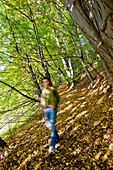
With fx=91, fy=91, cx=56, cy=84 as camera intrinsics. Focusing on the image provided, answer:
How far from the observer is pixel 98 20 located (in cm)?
139

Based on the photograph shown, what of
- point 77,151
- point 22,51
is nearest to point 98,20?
point 77,151

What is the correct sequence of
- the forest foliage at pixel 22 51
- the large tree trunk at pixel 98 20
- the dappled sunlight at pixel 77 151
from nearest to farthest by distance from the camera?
the large tree trunk at pixel 98 20
the dappled sunlight at pixel 77 151
the forest foliage at pixel 22 51

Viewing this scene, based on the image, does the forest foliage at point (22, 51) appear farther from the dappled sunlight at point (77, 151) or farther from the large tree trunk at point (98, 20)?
the dappled sunlight at point (77, 151)

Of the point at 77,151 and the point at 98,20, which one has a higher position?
the point at 98,20

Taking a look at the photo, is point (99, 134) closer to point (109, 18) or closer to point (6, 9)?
point (109, 18)

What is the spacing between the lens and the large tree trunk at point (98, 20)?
125cm

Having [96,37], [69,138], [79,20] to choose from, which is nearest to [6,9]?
[79,20]

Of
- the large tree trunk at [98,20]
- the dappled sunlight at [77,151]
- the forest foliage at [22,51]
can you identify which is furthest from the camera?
the forest foliage at [22,51]

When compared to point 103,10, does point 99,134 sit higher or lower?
lower

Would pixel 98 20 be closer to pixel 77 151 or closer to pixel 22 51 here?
pixel 77 151

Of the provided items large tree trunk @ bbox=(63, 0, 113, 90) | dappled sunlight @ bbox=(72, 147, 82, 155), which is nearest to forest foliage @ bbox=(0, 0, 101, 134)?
large tree trunk @ bbox=(63, 0, 113, 90)

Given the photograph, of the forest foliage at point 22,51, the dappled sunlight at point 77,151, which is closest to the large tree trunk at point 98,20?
the forest foliage at point 22,51

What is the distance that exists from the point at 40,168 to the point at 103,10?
12.7ft

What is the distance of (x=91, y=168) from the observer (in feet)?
7.06
